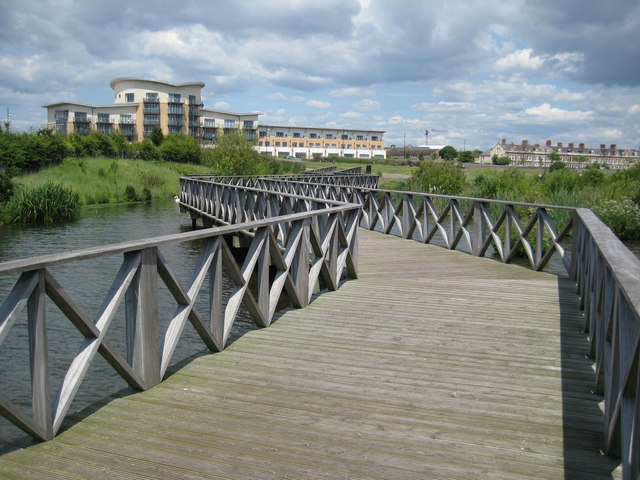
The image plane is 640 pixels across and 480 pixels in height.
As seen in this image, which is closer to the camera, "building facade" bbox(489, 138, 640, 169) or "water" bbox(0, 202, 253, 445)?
"water" bbox(0, 202, 253, 445)

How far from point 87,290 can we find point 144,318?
8360 millimetres

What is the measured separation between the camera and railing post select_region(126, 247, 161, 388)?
370cm

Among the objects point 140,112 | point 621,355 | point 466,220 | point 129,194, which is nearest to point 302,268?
point 621,355

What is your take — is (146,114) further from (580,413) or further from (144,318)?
(580,413)

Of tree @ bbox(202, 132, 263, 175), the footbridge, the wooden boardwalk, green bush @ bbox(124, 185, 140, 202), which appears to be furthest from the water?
tree @ bbox(202, 132, 263, 175)

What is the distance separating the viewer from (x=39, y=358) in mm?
2994

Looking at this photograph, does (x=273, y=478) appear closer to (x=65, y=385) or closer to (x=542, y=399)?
(x=65, y=385)

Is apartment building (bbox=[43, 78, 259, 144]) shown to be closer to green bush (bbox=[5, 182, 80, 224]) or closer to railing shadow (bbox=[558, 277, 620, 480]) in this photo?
green bush (bbox=[5, 182, 80, 224])

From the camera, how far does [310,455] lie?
119 inches

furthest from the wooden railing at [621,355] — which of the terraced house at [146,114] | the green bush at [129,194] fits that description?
the terraced house at [146,114]

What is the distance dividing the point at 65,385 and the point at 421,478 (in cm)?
194

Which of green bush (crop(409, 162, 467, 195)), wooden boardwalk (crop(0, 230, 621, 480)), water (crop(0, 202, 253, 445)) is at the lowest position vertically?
water (crop(0, 202, 253, 445))

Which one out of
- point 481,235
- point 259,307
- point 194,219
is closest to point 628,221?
point 481,235

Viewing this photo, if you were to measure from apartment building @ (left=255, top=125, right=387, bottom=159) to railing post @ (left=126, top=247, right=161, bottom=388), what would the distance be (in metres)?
109
